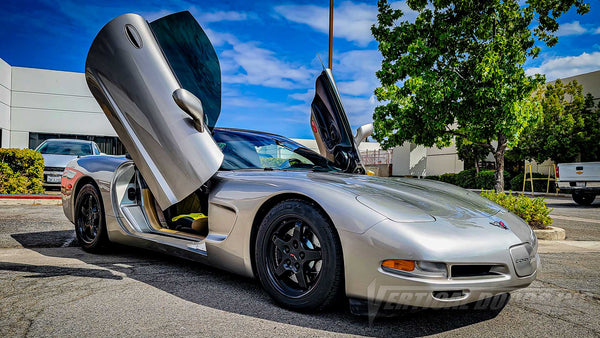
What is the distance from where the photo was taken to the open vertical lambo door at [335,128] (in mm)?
4035

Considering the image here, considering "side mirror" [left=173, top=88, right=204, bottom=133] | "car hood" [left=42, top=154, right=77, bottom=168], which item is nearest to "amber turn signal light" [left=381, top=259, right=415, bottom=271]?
"side mirror" [left=173, top=88, right=204, bottom=133]

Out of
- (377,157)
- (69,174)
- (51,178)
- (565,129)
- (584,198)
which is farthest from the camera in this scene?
(377,157)

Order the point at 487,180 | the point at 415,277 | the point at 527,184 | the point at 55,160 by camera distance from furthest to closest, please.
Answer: the point at 487,180
the point at 527,184
the point at 55,160
the point at 415,277

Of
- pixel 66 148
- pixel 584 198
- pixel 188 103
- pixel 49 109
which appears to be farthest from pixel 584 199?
pixel 49 109

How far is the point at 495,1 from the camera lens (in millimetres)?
11852

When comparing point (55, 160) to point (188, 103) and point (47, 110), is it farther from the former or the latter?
point (47, 110)

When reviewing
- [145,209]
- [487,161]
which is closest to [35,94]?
[145,209]

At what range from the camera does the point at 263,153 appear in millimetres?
3797

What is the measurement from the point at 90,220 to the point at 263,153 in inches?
77.0

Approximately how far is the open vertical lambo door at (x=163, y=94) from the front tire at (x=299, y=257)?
0.82 m

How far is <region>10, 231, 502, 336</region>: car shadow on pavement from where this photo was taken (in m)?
2.38

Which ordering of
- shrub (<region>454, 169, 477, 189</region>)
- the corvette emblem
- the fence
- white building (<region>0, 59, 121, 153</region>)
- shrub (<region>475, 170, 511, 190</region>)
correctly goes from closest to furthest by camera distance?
the corvette emblem, white building (<region>0, 59, 121, 153</region>), shrub (<region>475, 170, 511, 190</region>), shrub (<region>454, 169, 477, 189</region>), the fence

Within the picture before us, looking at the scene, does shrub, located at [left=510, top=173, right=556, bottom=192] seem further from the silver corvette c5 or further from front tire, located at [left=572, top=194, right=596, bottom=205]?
the silver corvette c5

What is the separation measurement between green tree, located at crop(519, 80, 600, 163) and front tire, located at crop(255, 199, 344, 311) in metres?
20.6
